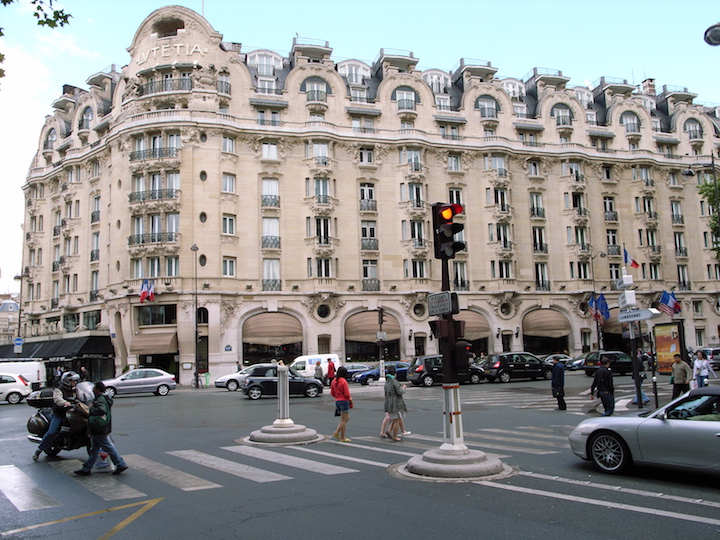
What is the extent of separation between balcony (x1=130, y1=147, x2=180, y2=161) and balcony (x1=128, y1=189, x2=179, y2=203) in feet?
8.11

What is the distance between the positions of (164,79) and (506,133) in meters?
28.2

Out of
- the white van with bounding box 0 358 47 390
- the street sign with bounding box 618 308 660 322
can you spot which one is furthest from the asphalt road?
the white van with bounding box 0 358 47 390

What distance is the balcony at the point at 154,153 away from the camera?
A: 4231 centimetres

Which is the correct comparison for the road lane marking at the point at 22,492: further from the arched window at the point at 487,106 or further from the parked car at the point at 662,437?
the arched window at the point at 487,106

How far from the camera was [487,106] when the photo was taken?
5094 cm

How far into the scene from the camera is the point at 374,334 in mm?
43750

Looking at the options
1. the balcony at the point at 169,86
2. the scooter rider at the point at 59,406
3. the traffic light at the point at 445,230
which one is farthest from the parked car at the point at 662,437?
the balcony at the point at 169,86

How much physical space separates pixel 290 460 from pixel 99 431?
3313 millimetres

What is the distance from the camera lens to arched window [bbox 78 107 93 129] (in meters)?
50.6

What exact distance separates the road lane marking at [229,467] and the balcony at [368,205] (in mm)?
35374

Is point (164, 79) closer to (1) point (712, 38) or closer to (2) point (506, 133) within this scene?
(2) point (506, 133)

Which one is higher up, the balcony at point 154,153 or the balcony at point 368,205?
the balcony at point 154,153

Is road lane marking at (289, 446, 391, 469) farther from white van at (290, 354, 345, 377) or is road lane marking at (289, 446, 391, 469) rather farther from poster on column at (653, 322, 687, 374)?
white van at (290, 354, 345, 377)

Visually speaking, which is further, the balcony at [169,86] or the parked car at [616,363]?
the balcony at [169,86]
